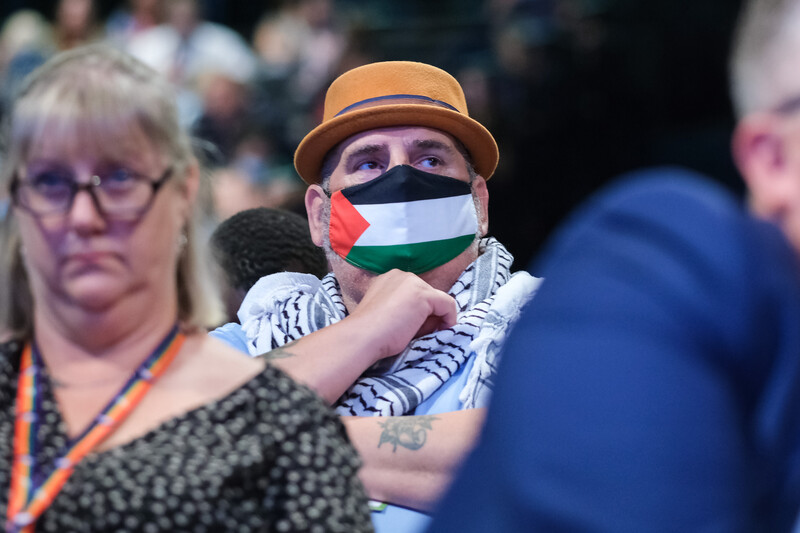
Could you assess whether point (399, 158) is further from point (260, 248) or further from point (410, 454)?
point (410, 454)

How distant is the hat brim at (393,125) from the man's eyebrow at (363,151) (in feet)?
0.17

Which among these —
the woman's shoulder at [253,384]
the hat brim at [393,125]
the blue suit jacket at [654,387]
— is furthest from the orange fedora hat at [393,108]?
the blue suit jacket at [654,387]

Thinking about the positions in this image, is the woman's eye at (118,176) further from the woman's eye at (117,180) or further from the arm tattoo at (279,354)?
the arm tattoo at (279,354)

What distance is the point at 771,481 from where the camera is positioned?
79 cm

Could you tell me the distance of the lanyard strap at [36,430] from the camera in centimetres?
128

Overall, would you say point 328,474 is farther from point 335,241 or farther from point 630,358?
point 335,241

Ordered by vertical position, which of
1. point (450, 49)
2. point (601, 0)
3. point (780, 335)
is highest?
point (780, 335)

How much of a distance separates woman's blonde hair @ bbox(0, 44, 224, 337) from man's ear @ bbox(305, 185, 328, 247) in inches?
40.3

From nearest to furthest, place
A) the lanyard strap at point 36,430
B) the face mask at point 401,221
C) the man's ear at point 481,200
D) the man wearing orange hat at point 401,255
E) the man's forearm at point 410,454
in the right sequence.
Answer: the lanyard strap at point 36,430, the man's forearm at point 410,454, the man wearing orange hat at point 401,255, the face mask at point 401,221, the man's ear at point 481,200

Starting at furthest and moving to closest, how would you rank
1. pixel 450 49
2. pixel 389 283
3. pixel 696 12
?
pixel 450 49 < pixel 696 12 < pixel 389 283

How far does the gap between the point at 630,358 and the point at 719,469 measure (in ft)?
0.34

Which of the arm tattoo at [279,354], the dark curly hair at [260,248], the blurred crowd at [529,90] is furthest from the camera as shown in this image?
the blurred crowd at [529,90]

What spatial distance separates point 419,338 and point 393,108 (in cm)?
57

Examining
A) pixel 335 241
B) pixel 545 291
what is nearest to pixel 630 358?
pixel 545 291
